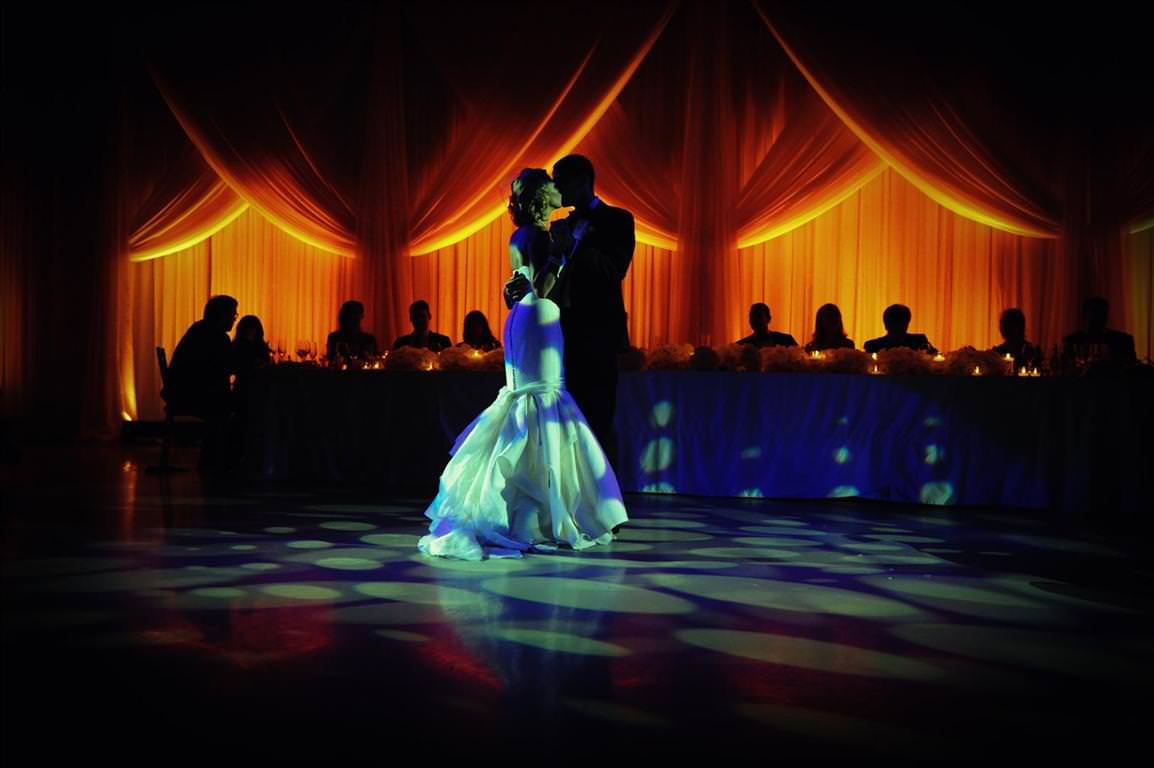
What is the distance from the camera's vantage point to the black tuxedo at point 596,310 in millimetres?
4969

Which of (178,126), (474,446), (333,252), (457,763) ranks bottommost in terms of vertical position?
(457,763)

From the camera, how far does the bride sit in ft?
14.5

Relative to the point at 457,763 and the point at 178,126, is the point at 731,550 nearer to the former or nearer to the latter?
the point at 457,763

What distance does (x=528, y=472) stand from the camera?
14.8 feet

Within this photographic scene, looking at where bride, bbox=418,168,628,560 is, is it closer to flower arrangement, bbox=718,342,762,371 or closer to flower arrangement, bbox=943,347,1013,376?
flower arrangement, bbox=718,342,762,371

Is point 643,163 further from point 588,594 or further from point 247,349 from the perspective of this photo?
point 588,594

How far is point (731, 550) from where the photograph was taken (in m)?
4.59

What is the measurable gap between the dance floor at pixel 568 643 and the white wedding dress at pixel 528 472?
158 millimetres

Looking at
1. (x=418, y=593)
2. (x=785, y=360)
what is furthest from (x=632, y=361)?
(x=418, y=593)

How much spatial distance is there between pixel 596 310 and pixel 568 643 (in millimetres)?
2362

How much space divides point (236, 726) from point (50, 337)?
36.5ft

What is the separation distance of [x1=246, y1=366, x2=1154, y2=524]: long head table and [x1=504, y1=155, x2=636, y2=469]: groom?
1750 millimetres

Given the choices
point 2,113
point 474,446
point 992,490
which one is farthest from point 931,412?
point 2,113

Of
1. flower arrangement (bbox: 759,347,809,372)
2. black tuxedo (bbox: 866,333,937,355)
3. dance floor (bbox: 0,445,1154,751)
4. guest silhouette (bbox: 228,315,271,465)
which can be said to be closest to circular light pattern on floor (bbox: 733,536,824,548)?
dance floor (bbox: 0,445,1154,751)
